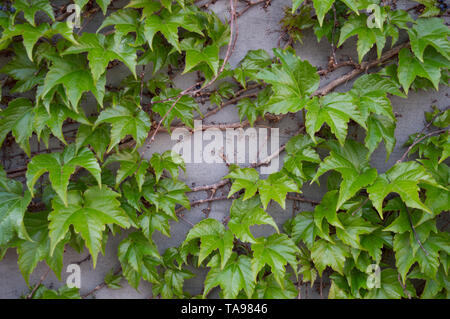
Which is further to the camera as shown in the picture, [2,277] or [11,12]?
[2,277]

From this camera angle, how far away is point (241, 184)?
164 cm

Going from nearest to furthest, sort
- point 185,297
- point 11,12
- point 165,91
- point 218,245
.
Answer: point 11,12
point 218,245
point 165,91
point 185,297

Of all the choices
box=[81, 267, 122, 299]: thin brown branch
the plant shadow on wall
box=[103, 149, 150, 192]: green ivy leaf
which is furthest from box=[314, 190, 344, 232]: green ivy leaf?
box=[81, 267, 122, 299]: thin brown branch

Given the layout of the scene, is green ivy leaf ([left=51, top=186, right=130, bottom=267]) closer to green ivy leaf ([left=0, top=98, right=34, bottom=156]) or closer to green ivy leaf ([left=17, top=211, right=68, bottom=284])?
green ivy leaf ([left=17, top=211, right=68, bottom=284])

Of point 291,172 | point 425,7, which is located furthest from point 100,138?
point 425,7

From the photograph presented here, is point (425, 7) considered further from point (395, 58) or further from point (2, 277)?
point (2, 277)

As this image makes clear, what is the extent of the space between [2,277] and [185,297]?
98 centimetres

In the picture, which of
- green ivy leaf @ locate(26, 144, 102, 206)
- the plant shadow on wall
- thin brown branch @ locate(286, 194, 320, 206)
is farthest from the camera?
thin brown branch @ locate(286, 194, 320, 206)

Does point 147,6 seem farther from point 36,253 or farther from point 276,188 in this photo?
point 36,253

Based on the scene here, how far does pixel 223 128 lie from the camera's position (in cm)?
188

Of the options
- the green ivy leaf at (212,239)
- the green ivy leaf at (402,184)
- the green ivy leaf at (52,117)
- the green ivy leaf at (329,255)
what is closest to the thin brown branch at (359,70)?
the green ivy leaf at (402,184)

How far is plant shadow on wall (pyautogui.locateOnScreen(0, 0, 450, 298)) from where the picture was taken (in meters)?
1.47

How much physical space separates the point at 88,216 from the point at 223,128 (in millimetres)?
811

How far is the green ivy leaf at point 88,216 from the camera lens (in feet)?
4.51
